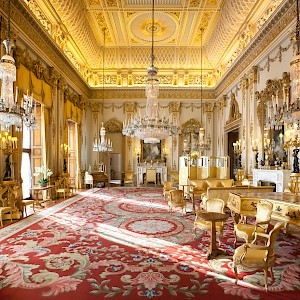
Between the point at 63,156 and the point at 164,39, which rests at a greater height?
the point at 164,39

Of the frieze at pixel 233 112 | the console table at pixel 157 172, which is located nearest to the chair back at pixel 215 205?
the frieze at pixel 233 112

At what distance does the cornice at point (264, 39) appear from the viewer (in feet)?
23.0

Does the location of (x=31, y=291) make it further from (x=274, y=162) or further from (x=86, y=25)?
(x=86, y=25)

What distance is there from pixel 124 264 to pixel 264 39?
862cm

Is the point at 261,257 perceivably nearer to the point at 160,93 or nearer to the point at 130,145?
the point at 130,145

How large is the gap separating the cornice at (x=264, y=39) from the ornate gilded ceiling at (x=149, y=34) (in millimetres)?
516

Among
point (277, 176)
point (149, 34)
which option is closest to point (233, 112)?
point (149, 34)

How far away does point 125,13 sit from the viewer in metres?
11.1

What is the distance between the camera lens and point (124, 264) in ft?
12.5

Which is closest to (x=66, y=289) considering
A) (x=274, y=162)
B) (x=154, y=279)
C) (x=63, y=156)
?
(x=154, y=279)

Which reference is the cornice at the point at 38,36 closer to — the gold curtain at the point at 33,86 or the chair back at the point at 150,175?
the gold curtain at the point at 33,86

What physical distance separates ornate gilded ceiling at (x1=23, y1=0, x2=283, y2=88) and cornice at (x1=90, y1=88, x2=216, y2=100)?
0.38m

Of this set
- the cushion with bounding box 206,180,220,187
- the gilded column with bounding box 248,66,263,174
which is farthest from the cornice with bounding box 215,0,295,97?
the cushion with bounding box 206,180,220,187

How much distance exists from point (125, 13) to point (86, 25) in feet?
6.35
